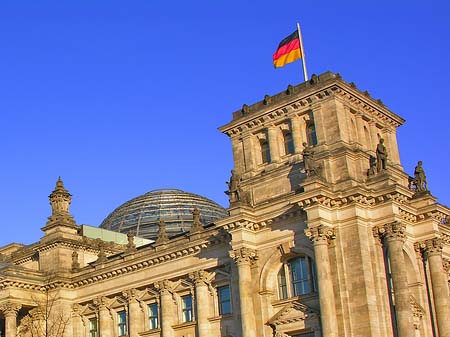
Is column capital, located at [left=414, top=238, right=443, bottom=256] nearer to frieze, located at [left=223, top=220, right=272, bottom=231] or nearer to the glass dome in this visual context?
frieze, located at [left=223, top=220, right=272, bottom=231]

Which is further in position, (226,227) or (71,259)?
(71,259)

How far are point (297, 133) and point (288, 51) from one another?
18.4ft

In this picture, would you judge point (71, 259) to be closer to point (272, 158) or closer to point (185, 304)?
point (185, 304)

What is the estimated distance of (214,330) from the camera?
152 ft

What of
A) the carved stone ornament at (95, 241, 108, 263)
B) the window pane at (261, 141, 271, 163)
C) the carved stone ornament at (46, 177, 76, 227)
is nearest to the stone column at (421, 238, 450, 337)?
the window pane at (261, 141, 271, 163)

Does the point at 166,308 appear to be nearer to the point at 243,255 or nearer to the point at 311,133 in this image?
the point at 243,255

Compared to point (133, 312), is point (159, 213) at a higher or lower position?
higher

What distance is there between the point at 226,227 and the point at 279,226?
3090 mm

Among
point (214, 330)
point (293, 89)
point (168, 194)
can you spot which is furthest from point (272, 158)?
point (168, 194)

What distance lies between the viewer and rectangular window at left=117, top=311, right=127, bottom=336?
52394 millimetres

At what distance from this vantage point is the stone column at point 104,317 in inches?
2079

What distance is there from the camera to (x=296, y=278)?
43.2 meters

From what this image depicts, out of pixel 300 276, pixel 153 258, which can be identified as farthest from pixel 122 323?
pixel 300 276

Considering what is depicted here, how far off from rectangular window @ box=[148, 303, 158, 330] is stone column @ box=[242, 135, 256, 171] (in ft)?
36.9
